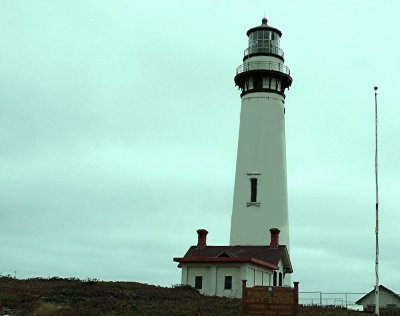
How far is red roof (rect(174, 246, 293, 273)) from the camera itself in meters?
35.2

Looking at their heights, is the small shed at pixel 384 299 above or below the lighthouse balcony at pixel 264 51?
below

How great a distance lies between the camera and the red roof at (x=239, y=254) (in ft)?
116

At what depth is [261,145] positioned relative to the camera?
4147cm

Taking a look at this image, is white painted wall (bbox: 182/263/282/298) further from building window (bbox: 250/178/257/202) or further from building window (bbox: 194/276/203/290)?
building window (bbox: 250/178/257/202)

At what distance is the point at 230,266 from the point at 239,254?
7.83 ft

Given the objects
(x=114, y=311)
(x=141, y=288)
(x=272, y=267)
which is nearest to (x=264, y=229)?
(x=272, y=267)

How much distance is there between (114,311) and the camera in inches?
979

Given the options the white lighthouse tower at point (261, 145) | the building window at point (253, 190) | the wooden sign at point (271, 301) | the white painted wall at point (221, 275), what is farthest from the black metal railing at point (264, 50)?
the wooden sign at point (271, 301)

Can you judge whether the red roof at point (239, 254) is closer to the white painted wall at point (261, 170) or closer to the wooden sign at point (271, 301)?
the white painted wall at point (261, 170)

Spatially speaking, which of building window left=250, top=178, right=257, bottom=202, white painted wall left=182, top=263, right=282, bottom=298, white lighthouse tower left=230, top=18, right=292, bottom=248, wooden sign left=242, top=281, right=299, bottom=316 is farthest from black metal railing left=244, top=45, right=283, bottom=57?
wooden sign left=242, top=281, right=299, bottom=316

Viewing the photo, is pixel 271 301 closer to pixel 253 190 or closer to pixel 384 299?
pixel 253 190

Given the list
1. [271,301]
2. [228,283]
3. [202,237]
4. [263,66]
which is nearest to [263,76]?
[263,66]

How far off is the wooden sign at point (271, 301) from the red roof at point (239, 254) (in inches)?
593

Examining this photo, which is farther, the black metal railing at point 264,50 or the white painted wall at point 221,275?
the black metal railing at point 264,50
